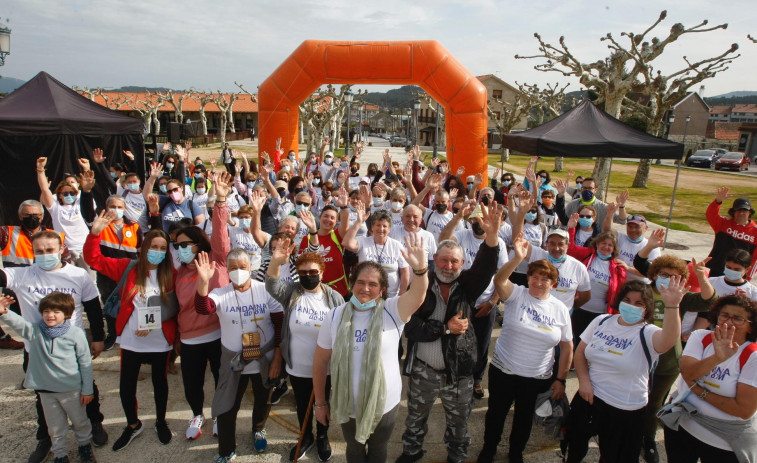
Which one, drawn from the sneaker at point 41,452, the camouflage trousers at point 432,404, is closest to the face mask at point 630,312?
the camouflage trousers at point 432,404

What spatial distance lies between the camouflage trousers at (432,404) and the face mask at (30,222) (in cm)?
398

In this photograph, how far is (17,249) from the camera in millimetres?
4410

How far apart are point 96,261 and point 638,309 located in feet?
13.4

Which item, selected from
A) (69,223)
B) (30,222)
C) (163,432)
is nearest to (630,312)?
(163,432)

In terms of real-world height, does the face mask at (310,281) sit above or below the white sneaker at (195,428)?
above

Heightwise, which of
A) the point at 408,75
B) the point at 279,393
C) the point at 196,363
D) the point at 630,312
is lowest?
the point at 279,393

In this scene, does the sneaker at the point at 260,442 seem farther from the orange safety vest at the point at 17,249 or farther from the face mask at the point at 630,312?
the orange safety vest at the point at 17,249

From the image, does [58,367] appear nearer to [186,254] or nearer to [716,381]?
[186,254]

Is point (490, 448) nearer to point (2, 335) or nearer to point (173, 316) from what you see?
point (173, 316)

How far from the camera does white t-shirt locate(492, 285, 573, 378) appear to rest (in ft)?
10.1

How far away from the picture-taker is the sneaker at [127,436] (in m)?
3.41

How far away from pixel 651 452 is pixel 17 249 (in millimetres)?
6077

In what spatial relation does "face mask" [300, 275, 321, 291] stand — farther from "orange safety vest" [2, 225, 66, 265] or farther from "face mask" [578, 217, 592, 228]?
"face mask" [578, 217, 592, 228]

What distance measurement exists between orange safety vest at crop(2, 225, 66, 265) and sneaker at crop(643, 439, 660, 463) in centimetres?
591
